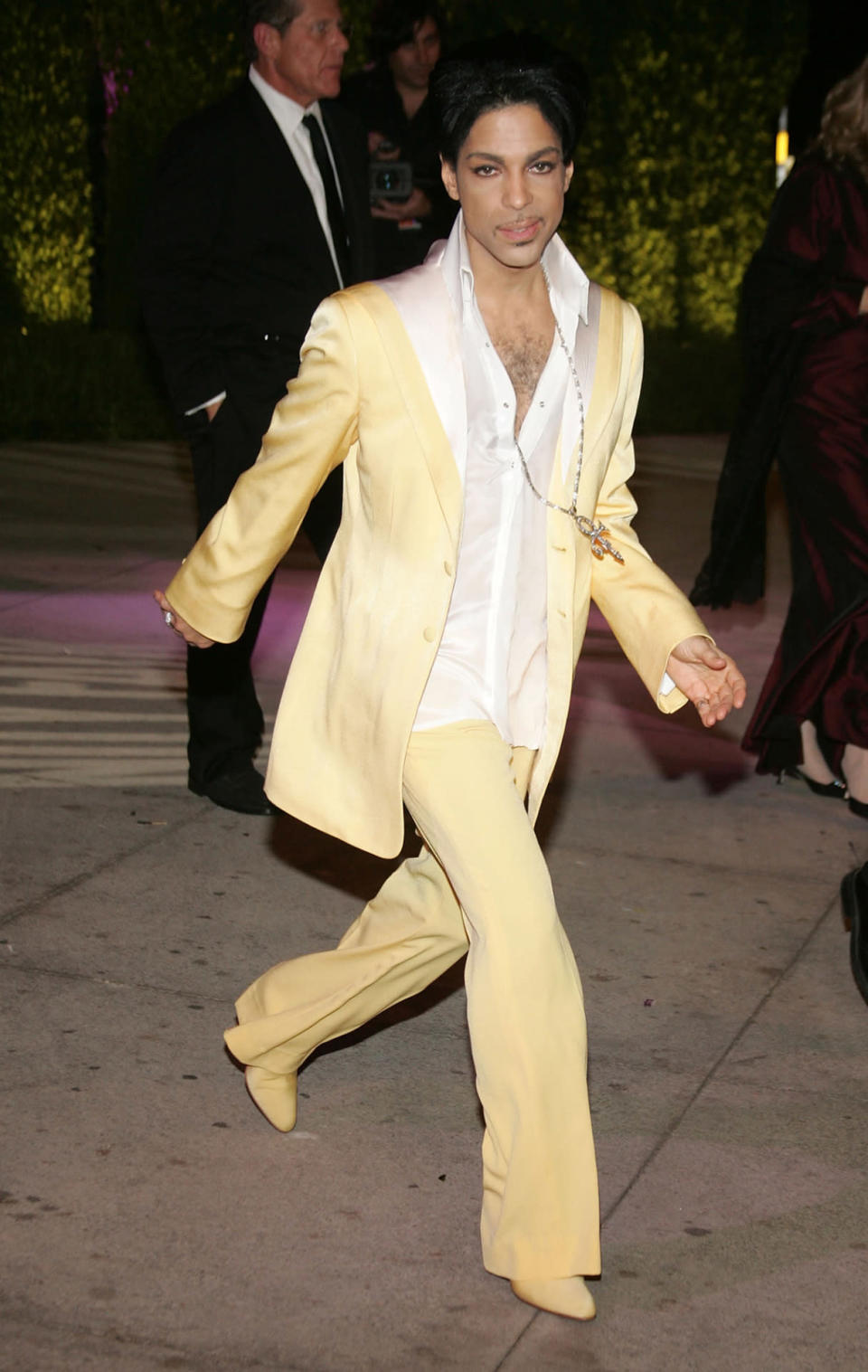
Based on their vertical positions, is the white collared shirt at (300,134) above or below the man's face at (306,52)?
below

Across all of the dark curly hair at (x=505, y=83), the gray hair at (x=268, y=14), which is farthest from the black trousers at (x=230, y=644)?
the dark curly hair at (x=505, y=83)

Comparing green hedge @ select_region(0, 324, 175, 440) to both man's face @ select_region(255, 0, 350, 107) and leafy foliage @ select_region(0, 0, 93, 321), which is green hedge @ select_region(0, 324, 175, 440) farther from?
man's face @ select_region(255, 0, 350, 107)

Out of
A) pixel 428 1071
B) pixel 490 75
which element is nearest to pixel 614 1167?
pixel 428 1071

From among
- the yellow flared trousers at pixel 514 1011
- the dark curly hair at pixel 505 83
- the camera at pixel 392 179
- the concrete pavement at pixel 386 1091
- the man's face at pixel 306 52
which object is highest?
the dark curly hair at pixel 505 83

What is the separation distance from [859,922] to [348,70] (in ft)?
38.3

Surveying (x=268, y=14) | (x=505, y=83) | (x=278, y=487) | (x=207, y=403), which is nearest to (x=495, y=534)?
(x=278, y=487)

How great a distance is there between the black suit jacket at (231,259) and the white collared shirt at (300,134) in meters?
0.03

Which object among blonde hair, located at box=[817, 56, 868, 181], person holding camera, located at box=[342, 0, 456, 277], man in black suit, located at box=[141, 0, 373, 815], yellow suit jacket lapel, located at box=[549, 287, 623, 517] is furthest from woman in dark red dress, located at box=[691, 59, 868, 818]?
yellow suit jacket lapel, located at box=[549, 287, 623, 517]

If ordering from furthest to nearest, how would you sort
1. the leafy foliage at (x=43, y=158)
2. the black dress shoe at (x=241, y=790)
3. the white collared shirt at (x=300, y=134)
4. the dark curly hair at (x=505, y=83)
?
the leafy foliage at (x=43, y=158), the black dress shoe at (x=241, y=790), the white collared shirt at (x=300, y=134), the dark curly hair at (x=505, y=83)

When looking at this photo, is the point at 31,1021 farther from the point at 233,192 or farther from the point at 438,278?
the point at 233,192

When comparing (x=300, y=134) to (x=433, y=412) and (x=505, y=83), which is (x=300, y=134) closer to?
(x=505, y=83)

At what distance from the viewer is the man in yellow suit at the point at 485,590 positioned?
128 inches

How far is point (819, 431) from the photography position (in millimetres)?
6086

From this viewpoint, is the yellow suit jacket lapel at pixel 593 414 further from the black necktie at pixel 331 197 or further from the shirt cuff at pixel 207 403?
the black necktie at pixel 331 197
